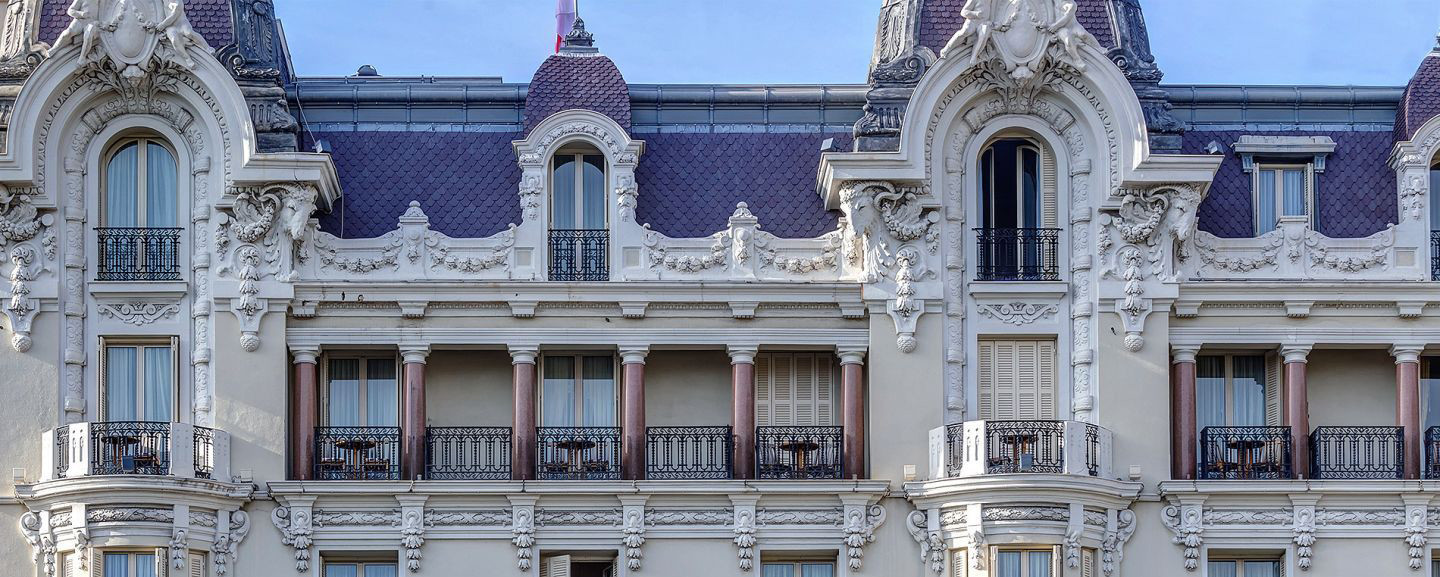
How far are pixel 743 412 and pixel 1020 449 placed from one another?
15.6 feet

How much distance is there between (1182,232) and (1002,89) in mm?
3866

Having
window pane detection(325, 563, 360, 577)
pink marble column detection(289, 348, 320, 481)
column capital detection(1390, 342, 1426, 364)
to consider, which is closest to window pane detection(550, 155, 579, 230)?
pink marble column detection(289, 348, 320, 481)

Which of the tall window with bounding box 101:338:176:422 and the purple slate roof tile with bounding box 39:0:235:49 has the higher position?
the purple slate roof tile with bounding box 39:0:235:49

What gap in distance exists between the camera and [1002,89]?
5341cm

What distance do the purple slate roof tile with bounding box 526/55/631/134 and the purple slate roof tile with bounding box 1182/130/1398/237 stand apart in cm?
1003

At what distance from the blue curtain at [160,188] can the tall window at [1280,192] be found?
731 inches

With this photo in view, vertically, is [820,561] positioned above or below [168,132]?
below

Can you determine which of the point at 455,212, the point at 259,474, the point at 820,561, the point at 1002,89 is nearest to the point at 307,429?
the point at 259,474

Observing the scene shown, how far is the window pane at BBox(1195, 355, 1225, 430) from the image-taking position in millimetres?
54062

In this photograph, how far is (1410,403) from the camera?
175ft

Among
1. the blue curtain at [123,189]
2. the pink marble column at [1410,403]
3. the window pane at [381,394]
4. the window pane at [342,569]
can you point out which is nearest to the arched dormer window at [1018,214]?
the pink marble column at [1410,403]

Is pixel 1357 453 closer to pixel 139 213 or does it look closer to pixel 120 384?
pixel 120 384

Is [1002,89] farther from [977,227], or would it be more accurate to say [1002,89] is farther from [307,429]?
[307,429]

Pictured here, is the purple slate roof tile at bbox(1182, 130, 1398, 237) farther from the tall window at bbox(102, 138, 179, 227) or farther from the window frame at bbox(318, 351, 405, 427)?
the tall window at bbox(102, 138, 179, 227)
